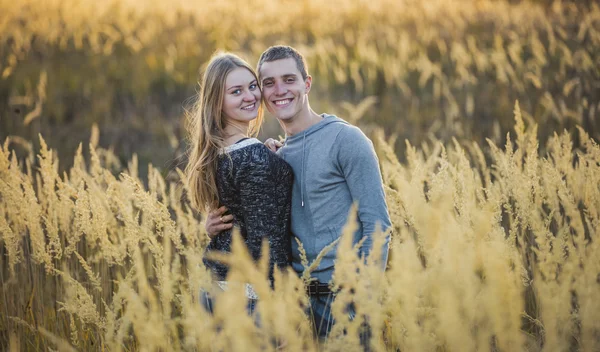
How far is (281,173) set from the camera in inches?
110

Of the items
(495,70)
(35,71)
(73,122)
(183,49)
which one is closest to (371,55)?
(495,70)

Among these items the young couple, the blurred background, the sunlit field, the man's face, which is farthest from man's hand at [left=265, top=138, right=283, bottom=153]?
the blurred background

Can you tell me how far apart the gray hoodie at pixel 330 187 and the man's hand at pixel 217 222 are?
348mm

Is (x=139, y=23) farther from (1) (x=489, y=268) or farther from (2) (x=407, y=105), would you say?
(1) (x=489, y=268)

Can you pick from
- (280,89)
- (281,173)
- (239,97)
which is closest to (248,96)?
(239,97)

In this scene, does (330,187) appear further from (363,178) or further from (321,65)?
(321,65)

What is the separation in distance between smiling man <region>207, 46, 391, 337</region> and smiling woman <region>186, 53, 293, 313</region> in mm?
83

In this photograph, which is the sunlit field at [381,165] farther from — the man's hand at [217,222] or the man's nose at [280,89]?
the man's nose at [280,89]

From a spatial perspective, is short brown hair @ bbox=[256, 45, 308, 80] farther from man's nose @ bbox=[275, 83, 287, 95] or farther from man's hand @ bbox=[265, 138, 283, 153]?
man's hand @ bbox=[265, 138, 283, 153]

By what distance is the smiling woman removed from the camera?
8.84 feet

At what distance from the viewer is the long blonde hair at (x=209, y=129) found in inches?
113

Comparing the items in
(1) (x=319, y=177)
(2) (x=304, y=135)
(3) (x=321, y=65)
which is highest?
(3) (x=321, y=65)

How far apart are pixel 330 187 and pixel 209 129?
73 centimetres

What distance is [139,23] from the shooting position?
1233 cm
